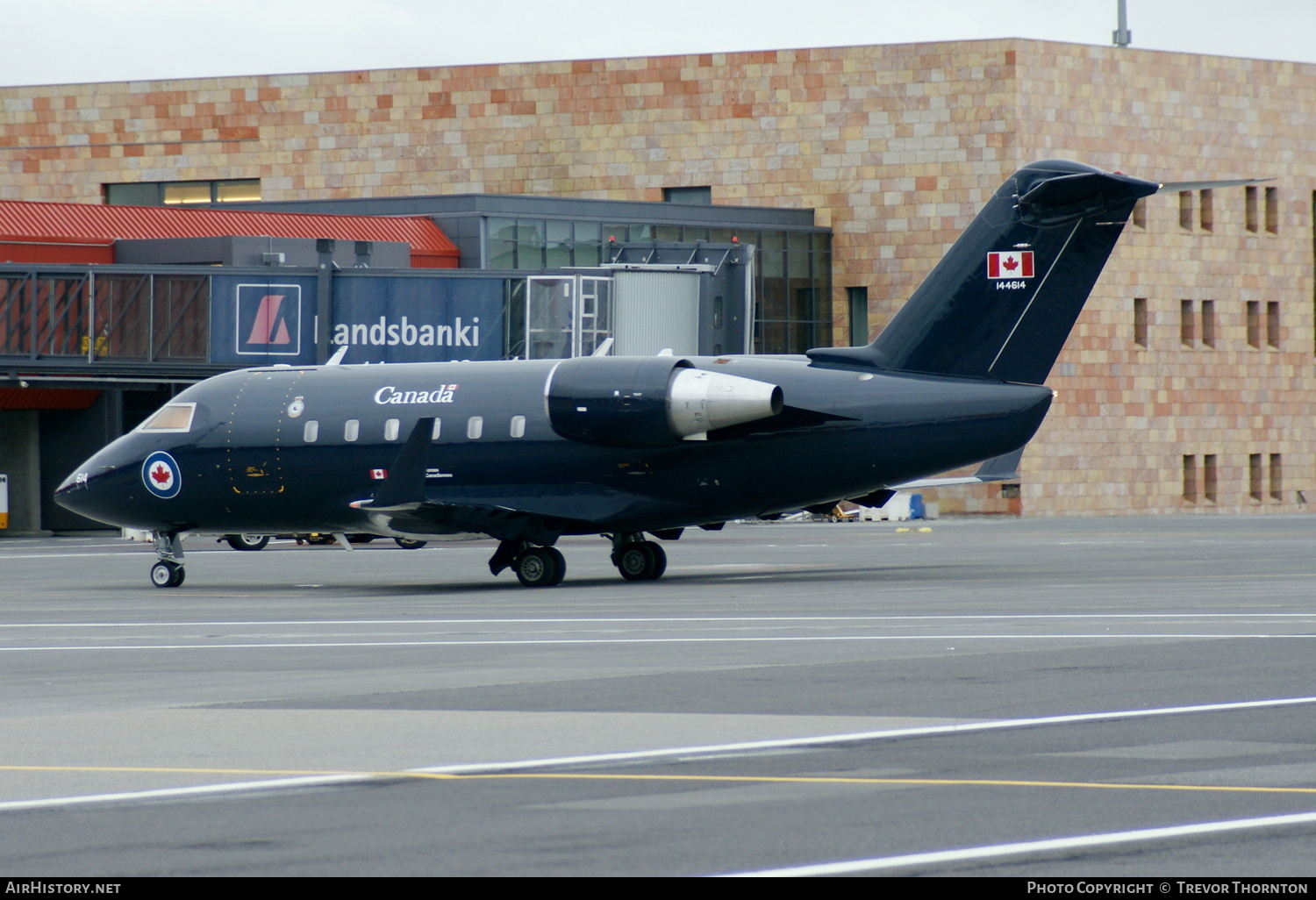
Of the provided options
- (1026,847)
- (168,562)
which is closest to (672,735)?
(1026,847)

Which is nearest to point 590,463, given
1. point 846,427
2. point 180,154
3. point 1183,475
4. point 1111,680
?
point 846,427

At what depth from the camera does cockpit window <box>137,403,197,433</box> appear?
32.8m

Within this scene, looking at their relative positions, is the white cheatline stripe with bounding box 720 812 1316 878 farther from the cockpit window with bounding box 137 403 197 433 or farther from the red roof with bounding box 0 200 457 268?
the red roof with bounding box 0 200 457 268

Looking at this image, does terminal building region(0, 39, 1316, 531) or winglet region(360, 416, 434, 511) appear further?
terminal building region(0, 39, 1316, 531)

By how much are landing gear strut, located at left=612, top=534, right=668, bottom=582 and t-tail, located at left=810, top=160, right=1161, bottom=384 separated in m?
4.95

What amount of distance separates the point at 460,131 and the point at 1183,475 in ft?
108

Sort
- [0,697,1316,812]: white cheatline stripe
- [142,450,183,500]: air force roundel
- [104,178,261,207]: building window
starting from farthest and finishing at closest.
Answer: [104,178,261,207]: building window → [142,450,183,500]: air force roundel → [0,697,1316,812]: white cheatline stripe

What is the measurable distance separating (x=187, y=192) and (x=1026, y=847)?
81078 mm

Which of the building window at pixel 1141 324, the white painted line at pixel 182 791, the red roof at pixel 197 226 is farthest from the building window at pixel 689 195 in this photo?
the white painted line at pixel 182 791

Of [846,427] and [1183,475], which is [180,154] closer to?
[1183,475]

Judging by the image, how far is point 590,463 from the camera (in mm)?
30281

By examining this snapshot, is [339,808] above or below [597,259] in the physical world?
below

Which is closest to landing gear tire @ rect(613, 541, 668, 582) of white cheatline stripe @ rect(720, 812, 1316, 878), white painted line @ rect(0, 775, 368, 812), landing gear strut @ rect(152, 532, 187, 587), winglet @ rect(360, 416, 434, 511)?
winglet @ rect(360, 416, 434, 511)

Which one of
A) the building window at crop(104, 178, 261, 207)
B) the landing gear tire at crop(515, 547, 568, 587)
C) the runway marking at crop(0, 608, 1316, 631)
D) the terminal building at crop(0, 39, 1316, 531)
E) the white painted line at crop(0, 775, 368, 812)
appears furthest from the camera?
the building window at crop(104, 178, 261, 207)
